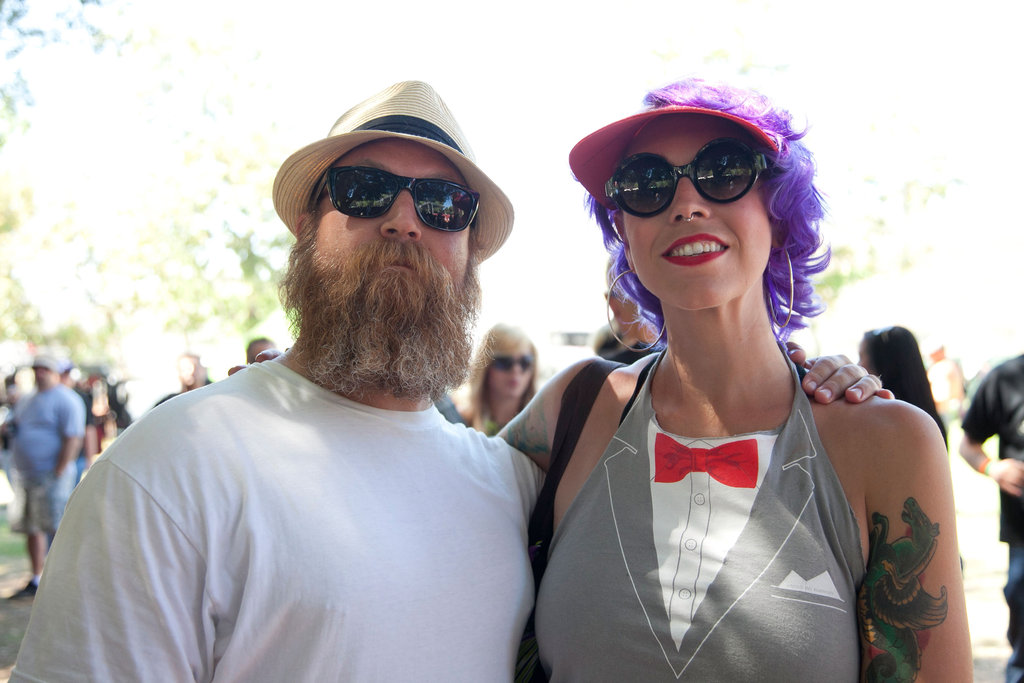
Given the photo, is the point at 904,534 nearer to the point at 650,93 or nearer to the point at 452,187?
the point at 650,93

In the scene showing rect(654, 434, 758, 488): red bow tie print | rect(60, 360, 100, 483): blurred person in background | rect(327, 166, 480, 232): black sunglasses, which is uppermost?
rect(327, 166, 480, 232): black sunglasses

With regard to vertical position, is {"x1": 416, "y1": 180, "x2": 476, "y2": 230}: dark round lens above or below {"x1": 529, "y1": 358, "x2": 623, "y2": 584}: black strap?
above

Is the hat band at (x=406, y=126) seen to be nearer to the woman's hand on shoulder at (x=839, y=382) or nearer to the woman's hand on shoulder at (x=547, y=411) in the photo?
the woman's hand on shoulder at (x=547, y=411)

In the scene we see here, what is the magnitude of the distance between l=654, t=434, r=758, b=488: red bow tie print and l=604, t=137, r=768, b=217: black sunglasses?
0.62 metres

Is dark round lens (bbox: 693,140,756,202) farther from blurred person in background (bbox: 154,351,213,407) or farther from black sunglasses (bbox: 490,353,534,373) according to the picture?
blurred person in background (bbox: 154,351,213,407)

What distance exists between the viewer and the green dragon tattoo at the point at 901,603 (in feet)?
5.26

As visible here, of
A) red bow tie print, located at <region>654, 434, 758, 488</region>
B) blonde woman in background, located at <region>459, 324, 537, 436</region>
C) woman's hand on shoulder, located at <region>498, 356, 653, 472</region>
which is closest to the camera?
red bow tie print, located at <region>654, 434, 758, 488</region>

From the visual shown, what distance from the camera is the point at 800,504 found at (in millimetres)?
1736

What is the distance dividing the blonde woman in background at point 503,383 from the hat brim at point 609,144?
328 centimetres

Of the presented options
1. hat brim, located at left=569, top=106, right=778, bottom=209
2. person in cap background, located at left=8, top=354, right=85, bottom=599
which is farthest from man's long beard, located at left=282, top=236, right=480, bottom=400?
person in cap background, located at left=8, top=354, right=85, bottom=599

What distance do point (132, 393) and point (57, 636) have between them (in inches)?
955

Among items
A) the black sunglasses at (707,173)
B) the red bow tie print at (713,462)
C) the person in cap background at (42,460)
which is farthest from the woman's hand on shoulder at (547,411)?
the person in cap background at (42,460)

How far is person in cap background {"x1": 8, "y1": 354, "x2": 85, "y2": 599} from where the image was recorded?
24.4ft

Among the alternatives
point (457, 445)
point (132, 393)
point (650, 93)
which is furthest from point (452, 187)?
point (132, 393)
